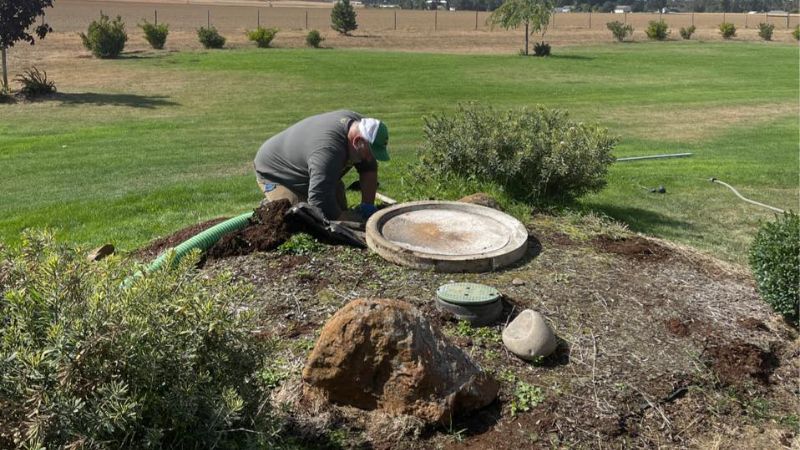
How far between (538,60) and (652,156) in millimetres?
18925

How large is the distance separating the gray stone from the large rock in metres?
0.55

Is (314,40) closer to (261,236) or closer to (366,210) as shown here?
(366,210)

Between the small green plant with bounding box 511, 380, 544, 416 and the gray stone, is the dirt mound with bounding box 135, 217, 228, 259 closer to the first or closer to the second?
the gray stone

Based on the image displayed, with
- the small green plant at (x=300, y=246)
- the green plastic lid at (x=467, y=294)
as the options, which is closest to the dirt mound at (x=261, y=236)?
the small green plant at (x=300, y=246)

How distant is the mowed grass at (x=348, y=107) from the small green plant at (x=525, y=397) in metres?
3.94

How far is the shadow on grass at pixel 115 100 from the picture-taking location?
1719cm

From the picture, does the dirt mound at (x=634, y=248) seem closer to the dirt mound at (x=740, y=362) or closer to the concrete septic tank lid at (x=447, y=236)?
the concrete septic tank lid at (x=447, y=236)

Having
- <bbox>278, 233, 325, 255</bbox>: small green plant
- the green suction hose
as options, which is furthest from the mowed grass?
<bbox>278, 233, 325, 255</bbox>: small green plant

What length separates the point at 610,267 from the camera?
547cm

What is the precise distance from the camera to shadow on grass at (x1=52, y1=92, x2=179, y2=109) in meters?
17.2

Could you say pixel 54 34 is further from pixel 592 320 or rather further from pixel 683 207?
pixel 592 320

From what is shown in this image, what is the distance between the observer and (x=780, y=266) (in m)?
4.86

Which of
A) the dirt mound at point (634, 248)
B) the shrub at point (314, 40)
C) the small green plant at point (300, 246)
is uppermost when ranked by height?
the shrub at point (314, 40)

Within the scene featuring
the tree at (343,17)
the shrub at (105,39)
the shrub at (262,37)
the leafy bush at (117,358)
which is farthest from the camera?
the tree at (343,17)
